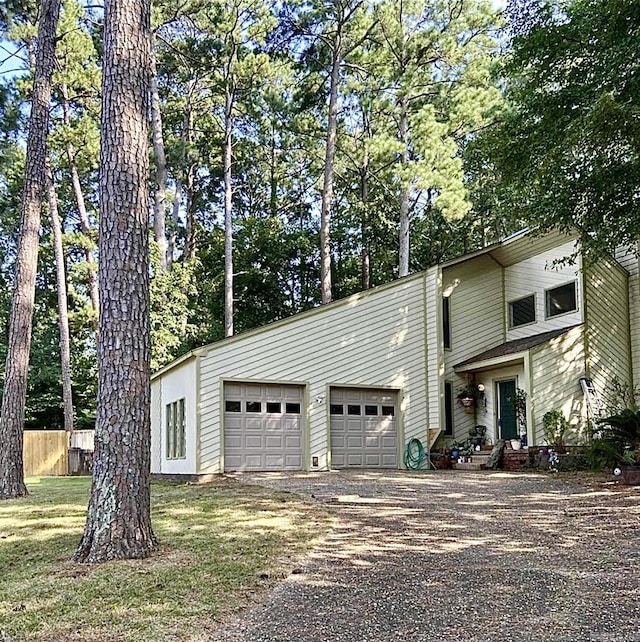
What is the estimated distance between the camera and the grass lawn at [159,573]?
159 inches

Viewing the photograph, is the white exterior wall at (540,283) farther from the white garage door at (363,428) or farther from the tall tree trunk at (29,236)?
the tall tree trunk at (29,236)

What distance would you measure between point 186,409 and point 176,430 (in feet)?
3.96

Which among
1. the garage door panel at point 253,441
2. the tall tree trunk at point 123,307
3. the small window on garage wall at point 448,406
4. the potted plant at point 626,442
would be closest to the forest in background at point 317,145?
the potted plant at point 626,442

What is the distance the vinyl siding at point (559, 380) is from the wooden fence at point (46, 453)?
546 inches

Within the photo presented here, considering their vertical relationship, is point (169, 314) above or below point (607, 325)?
above

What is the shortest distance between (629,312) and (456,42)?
10.4 meters

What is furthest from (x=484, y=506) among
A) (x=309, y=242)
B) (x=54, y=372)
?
(x=54, y=372)

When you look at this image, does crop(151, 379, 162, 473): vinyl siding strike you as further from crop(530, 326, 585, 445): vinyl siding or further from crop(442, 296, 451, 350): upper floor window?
crop(530, 326, 585, 445): vinyl siding

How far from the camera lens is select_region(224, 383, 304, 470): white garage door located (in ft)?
45.5

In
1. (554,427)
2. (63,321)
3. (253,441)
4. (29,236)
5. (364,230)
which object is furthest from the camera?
(364,230)

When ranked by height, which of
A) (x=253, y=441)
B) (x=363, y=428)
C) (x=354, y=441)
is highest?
(x=363, y=428)

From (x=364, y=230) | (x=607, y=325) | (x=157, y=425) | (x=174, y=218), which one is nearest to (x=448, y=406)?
(x=607, y=325)

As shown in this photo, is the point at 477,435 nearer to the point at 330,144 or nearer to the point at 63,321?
the point at 330,144

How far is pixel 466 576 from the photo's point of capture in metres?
4.97
